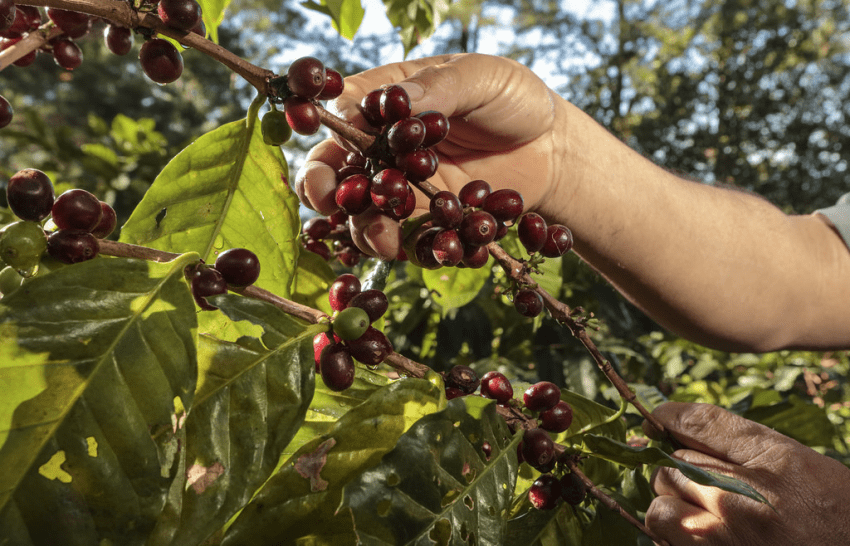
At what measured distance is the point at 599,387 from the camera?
2.41 m

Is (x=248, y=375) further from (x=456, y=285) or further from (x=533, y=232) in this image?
(x=456, y=285)

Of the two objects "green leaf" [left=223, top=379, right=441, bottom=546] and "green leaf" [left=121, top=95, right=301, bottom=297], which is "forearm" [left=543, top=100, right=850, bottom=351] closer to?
"green leaf" [left=121, top=95, right=301, bottom=297]

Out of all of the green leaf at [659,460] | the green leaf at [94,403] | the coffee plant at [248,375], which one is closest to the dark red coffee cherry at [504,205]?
the coffee plant at [248,375]

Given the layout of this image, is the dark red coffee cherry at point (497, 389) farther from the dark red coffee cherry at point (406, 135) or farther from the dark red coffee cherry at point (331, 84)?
the dark red coffee cherry at point (331, 84)

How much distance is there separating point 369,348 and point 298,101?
36 cm

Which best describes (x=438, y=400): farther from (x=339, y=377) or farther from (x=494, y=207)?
(x=494, y=207)

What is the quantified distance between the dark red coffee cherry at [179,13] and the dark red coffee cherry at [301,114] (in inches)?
5.9

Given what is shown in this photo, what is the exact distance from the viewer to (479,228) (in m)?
0.77

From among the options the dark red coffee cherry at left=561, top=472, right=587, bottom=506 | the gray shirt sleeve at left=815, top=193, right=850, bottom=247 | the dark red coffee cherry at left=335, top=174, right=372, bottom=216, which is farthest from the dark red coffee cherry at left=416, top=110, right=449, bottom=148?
the gray shirt sleeve at left=815, top=193, right=850, bottom=247

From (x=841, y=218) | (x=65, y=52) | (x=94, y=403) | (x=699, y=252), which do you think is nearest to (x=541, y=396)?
(x=94, y=403)

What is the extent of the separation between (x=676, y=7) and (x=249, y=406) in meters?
19.2

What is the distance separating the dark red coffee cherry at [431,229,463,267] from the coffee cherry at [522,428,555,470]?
0.91ft

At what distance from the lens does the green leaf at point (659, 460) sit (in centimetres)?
68

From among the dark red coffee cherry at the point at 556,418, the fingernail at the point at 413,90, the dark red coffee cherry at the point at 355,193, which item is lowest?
the dark red coffee cherry at the point at 556,418
